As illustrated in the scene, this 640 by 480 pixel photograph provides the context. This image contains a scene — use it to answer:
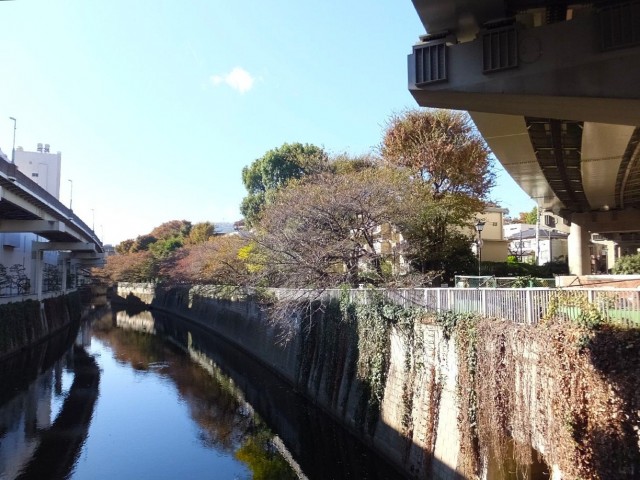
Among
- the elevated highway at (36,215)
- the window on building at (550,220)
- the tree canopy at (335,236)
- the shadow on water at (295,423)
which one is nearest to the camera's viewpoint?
the shadow on water at (295,423)

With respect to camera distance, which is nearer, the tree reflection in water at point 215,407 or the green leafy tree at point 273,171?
the tree reflection in water at point 215,407

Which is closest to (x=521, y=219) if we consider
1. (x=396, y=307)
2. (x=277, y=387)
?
(x=277, y=387)

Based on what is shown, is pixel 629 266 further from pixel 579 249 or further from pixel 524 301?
pixel 524 301

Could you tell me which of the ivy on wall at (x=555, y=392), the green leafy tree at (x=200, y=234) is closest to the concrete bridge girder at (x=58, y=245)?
the green leafy tree at (x=200, y=234)

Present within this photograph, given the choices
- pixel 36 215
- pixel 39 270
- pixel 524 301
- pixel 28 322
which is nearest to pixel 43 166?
pixel 39 270

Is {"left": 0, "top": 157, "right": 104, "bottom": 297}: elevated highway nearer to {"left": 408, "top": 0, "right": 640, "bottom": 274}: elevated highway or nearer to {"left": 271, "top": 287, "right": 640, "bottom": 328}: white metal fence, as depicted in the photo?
{"left": 271, "top": 287, "right": 640, "bottom": 328}: white metal fence

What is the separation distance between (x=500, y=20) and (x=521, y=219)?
95722 mm

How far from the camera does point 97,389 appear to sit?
27.3 metres

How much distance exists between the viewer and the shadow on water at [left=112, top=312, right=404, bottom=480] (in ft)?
52.1

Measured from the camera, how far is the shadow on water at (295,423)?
625 inches

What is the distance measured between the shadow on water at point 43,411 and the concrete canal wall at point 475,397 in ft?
30.9

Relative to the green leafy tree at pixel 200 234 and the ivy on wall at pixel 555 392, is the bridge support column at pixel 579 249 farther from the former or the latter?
the green leafy tree at pixel 200 234

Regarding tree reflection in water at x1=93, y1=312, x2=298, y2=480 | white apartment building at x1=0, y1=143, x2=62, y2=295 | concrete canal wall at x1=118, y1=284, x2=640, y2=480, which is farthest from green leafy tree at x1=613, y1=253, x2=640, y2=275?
white apartment building at x1=0, y1=143, x2=62, y2=295

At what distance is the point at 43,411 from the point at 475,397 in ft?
60.8
